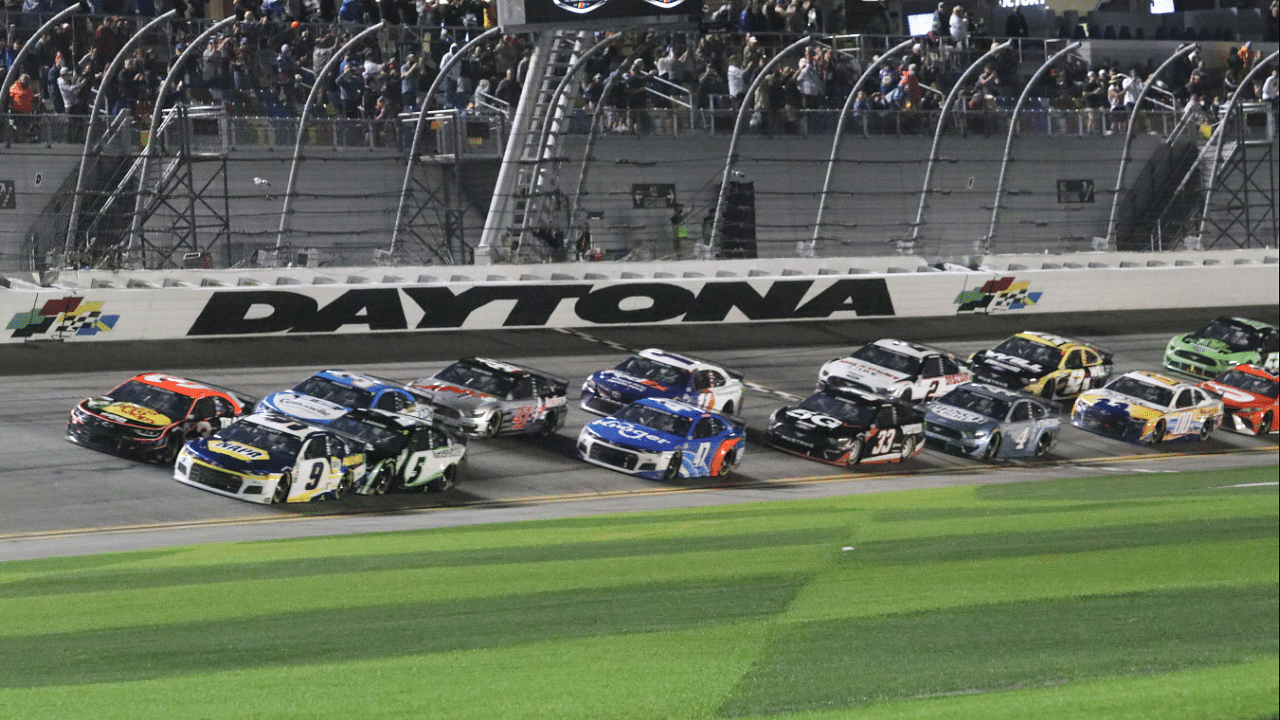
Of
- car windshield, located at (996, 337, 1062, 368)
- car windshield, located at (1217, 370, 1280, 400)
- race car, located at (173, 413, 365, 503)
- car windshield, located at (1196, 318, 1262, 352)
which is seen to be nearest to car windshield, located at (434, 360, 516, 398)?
race car, located at (173, 413, 365, 503)

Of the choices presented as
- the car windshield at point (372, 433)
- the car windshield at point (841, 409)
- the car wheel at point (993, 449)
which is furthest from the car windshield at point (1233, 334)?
the car windshield at point (372, 433)

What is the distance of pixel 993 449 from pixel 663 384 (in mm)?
5720

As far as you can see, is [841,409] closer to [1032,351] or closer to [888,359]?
[888,359]

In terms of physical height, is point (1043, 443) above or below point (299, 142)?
below

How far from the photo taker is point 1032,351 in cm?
3155

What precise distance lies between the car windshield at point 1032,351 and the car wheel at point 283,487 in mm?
16660

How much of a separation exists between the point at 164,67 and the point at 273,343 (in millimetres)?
5676

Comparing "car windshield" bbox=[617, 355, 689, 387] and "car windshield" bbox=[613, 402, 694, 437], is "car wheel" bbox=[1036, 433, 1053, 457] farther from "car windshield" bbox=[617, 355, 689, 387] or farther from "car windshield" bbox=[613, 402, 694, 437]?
"car windshield" bbox=[613, 402, 694, 437]

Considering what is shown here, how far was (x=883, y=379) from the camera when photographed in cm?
2911

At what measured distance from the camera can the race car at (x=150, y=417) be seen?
2145 cm

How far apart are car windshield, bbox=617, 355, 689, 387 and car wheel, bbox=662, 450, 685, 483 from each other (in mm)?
3481

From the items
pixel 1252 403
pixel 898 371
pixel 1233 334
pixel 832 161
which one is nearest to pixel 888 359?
pixel 898 371

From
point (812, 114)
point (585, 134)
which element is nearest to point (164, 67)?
point (585, 134)

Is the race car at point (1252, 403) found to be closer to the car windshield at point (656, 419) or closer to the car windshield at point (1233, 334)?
the car windshield at point (1233, 334)
